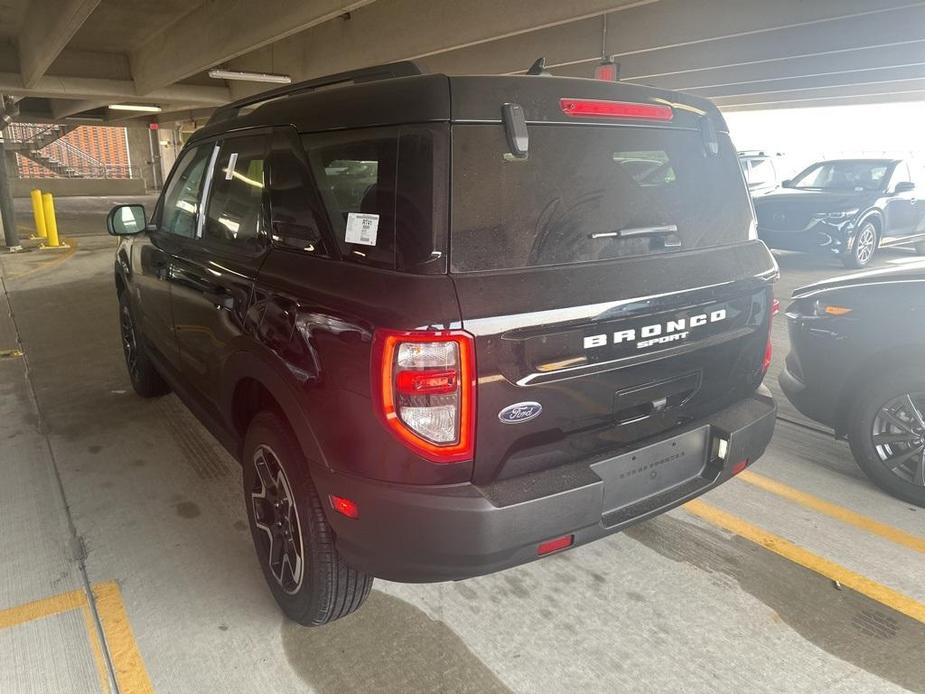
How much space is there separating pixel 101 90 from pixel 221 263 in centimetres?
1548

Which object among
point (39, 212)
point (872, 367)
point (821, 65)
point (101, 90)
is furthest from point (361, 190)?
point (101, 90)

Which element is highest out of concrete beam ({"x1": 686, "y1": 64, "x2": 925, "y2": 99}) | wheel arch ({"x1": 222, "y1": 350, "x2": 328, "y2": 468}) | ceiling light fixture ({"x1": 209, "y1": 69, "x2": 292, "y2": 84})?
concrete beam ({"x1": 686, "y1": 64, "x2": 925, "y2": 99})

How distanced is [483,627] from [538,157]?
5.81ft

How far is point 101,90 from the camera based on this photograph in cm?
1541

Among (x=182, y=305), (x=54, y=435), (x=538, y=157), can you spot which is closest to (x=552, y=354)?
(x=538, y=157)

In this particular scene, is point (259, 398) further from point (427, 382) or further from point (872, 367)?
point (872, 367)

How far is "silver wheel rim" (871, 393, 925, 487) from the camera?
11.2 ft

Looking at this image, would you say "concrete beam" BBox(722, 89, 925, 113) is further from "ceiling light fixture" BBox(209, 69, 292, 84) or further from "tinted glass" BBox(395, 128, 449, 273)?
"tinted glass" BBox(395, 128, 449, 273)

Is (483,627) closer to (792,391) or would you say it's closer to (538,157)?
(538,157)

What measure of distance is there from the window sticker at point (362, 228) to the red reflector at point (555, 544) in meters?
1.08

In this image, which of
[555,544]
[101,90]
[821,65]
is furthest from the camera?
[101,90]

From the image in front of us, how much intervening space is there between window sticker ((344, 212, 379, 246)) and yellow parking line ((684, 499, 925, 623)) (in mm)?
2014

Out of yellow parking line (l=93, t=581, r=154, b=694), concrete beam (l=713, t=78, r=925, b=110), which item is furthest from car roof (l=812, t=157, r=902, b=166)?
yellow parking line (l=93, t=581, r=154, b=694)

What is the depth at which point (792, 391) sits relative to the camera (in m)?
4.06
